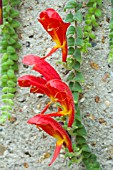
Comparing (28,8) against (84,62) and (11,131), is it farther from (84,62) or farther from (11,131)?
(11,131)

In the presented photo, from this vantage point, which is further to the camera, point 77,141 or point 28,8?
point 28,8

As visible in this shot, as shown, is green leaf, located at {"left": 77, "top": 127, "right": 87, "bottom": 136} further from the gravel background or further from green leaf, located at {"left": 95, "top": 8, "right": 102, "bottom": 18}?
green leaf, located at {"left": 95, "top": 8, "right": 102, "bottom": 18}

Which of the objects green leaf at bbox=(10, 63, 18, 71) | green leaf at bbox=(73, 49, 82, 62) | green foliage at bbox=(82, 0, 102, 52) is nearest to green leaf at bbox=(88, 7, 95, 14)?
green foliage at bbox=(82, 0, 102, 52)

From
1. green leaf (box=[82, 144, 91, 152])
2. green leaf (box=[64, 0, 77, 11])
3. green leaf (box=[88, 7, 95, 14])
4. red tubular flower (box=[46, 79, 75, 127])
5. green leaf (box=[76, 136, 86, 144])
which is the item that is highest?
green leaf (box=[64, 0, 77, 11])

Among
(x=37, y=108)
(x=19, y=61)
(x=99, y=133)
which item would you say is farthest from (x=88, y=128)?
(x=19, y=61)

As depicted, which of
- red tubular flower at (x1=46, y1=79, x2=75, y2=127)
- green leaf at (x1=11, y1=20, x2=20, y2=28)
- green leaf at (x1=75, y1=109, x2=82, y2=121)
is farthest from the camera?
green leaf at (x1=11, y1=20, x2=20, y2=28)
